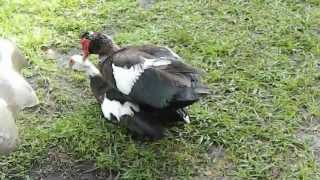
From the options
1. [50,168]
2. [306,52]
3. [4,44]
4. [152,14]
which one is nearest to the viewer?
[50,168]

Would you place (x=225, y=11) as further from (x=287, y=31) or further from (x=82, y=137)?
(x=82, y=137)

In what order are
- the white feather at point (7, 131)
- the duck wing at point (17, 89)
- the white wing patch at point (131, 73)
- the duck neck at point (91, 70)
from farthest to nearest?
the duck neck at point (91, 70) → the duck wing at point (17, 89) → the white wing patch at point (131, 73) → the white feather at point (7, 131)

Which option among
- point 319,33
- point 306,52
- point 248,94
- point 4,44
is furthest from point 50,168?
point 319,33

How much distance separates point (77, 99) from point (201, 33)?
1.09 meters

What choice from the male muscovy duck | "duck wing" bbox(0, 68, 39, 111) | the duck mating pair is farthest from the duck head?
"duck wing" bbox(0, 68, 39, 111)

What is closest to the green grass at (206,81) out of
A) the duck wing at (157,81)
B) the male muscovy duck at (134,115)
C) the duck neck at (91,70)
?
the male muscovy duck at (134,115)

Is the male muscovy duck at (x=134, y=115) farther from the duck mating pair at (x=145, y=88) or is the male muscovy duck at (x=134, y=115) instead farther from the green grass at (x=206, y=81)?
the green grass at (x=206, y=81)

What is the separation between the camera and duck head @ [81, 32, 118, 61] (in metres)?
3.57

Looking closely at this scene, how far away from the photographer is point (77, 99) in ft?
12.1

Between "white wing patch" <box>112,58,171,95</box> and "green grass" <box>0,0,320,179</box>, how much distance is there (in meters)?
0.32

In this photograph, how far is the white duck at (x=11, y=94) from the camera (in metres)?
2.99

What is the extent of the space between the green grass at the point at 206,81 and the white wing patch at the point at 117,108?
0.47ft

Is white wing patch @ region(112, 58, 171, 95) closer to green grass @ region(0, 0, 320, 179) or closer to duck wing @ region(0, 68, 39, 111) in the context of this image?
green grass @ region(0, 0, 320, 179)

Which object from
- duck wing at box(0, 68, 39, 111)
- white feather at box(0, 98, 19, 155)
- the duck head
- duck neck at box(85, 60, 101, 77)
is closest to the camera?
white feather at box(0, 98, 19, 155)
